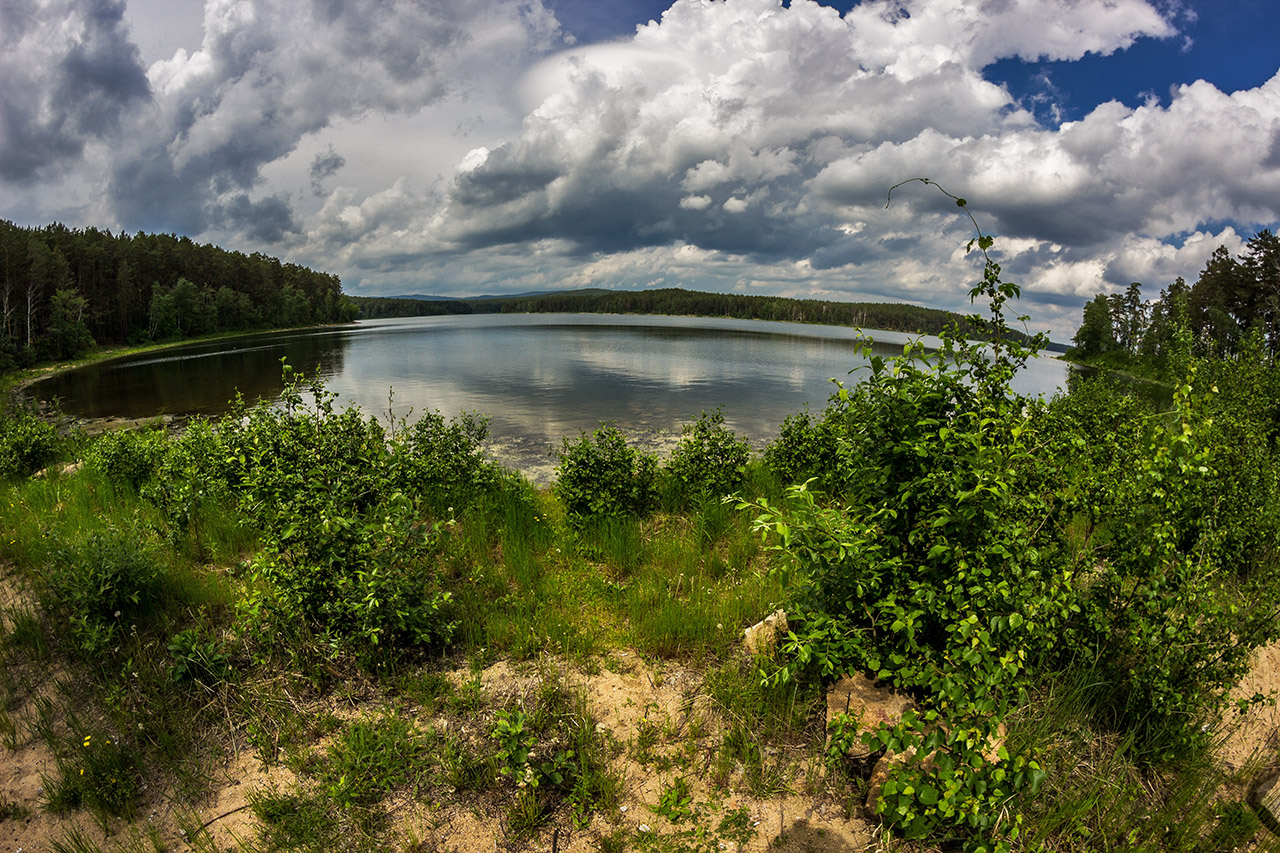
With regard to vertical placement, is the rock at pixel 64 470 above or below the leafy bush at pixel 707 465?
below

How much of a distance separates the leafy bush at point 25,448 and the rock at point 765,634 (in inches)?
654

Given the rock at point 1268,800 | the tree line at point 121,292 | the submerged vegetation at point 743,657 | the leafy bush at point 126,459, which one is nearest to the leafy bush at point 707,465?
the submerged vegetation at point 743,657

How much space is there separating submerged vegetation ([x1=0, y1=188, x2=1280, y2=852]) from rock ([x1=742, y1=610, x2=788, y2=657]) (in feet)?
0.91

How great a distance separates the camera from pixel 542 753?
15.6 feet

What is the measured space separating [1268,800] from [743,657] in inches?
178

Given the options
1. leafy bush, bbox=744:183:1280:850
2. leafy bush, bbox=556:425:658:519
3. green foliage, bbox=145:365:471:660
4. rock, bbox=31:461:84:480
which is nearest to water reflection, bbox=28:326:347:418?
rock, bbox=31:461:84:480

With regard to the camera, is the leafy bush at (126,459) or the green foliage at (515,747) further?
the leafy bush at (126,459)

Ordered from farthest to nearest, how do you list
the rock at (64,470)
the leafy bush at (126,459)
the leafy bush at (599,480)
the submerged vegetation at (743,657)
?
the rock at (64,470) < the leafy bush at (126,459) < the leafy bush at (599,480) < the submerged vegetation at (743,657)

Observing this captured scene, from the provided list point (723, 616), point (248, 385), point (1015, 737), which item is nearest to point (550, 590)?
point (723, 616)

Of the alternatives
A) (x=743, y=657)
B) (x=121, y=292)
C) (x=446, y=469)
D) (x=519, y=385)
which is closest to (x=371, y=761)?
(x=743, y=657)

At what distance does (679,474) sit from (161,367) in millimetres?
64450

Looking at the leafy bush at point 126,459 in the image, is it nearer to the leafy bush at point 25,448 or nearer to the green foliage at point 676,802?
the leafy bush at point 25,448

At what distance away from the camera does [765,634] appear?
5961mm

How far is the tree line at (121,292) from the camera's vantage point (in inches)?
2384
